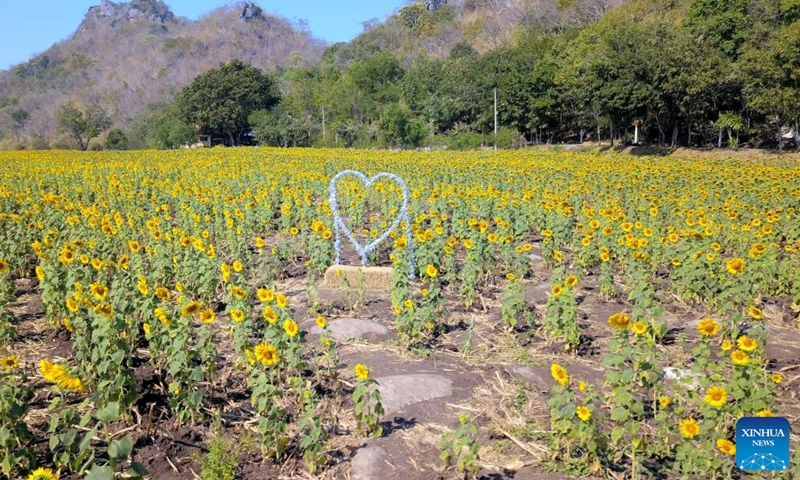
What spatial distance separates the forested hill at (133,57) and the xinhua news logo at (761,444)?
86597 millimetres

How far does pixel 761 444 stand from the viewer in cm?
322

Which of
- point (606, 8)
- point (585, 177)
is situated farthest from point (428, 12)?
point (585, 177)

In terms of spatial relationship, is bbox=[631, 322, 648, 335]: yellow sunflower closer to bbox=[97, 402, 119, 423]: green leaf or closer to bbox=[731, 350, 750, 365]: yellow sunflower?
bbox=[731, 350, 750, 365]: yellow sunflower

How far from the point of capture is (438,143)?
132 feet

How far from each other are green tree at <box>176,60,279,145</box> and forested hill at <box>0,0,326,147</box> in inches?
1132

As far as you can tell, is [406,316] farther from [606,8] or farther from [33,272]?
[606,8]

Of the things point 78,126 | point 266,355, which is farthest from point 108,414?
point 78,126

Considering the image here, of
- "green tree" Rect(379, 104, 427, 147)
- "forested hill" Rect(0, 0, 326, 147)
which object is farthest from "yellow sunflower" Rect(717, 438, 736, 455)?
"forested hill" Rect(0, 0, 326, 147)

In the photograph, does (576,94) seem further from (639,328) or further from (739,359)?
(739,359)

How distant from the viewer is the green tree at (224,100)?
182 ft

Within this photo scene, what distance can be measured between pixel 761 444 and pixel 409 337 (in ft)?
9.05

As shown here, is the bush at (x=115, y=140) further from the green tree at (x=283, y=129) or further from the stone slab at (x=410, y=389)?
the stone slab at (x=410, y=389)

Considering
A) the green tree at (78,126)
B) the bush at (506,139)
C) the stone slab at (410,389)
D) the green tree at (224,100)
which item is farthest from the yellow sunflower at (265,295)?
the green tree at (78,126)

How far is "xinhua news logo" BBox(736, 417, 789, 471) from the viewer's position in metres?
3.12
